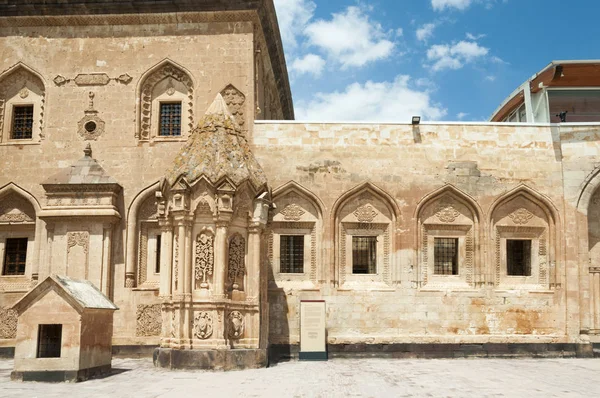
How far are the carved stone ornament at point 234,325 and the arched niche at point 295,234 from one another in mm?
3806

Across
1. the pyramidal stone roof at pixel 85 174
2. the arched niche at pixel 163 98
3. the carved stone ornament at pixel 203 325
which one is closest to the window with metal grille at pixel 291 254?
the arched niche at pixel 163 98

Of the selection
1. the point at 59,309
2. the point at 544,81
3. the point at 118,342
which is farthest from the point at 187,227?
the point at 544,81

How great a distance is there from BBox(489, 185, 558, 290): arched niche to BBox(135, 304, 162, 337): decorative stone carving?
9.16 m

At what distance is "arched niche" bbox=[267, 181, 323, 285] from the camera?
679 inches

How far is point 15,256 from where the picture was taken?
17578 millimetres

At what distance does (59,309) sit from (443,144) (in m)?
11.1

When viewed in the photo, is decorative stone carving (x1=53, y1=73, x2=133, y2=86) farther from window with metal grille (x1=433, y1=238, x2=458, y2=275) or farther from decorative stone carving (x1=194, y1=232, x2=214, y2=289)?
window with metal grille (x1=433, y1=238, x2=458, y2=275)

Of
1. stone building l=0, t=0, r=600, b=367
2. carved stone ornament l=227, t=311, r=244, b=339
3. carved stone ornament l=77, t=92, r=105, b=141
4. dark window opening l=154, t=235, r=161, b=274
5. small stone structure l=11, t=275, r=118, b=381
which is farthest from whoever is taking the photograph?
carved stone ornament l=77, t=92, r=105, b=141

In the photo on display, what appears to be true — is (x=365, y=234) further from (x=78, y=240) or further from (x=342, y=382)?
(x=78, y=240)

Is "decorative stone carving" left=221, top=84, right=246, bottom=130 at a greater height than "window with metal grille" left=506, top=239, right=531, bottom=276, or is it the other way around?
"decorative stone carving" left=221, top=84, right=246, bottom=130

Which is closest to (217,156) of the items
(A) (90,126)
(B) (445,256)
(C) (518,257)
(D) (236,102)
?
(D) (236,102)

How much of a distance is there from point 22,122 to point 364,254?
10428 millimetres

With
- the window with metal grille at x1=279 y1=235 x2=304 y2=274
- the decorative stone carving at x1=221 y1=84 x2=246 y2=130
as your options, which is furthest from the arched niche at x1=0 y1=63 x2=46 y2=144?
the window with metal grille at x1=279 y1=235 x2=304 y2=274

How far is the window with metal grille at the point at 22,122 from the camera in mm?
18156
